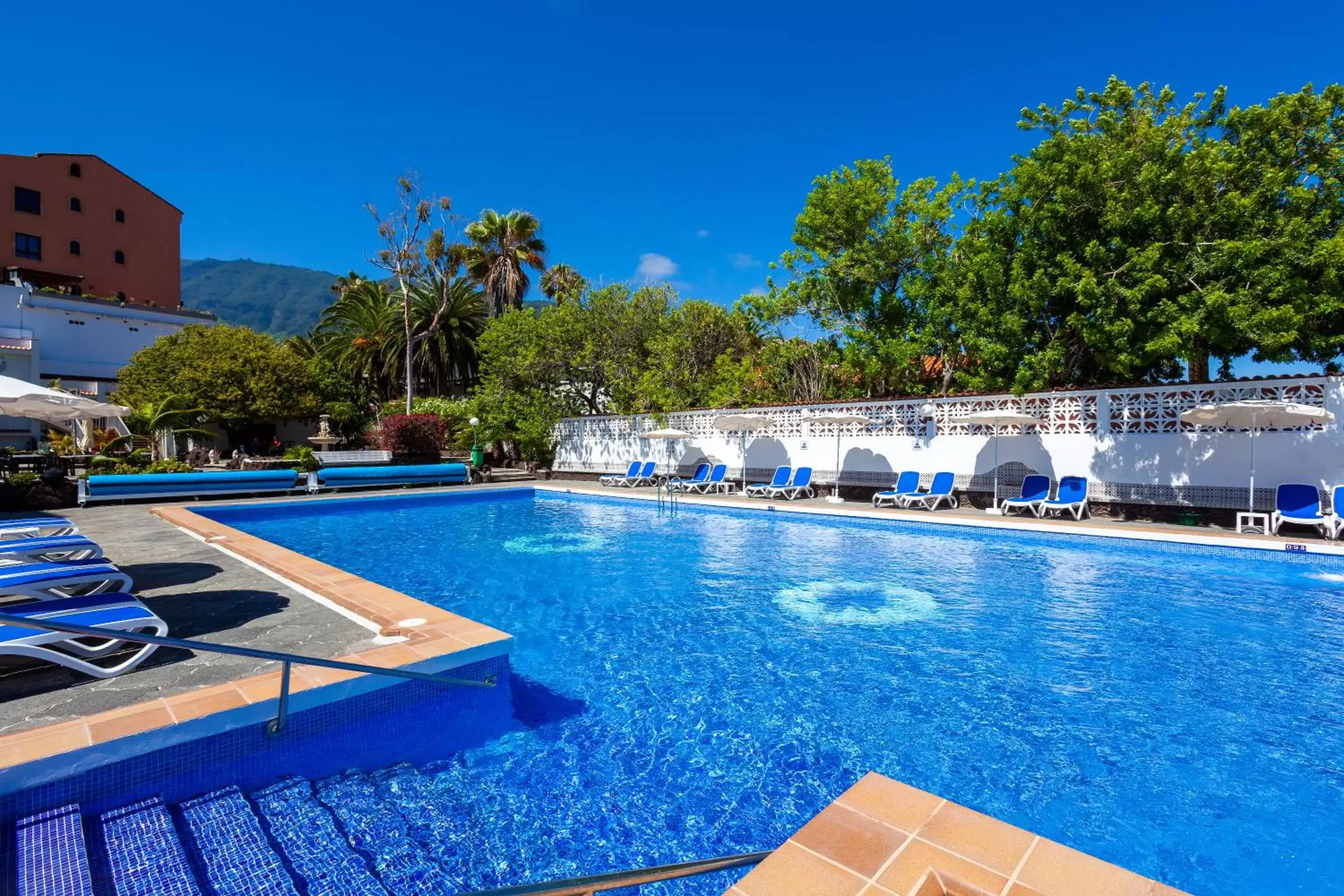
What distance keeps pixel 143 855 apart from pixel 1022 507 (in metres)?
13.7

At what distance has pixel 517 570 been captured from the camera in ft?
28.1

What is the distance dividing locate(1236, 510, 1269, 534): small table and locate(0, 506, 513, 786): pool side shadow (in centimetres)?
1176

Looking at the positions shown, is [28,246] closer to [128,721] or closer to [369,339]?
[369,339]

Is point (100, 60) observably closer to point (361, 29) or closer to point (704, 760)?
point (361, 29)

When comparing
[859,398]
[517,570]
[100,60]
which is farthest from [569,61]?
[100,60]

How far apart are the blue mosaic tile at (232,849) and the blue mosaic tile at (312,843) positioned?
0.19 ft

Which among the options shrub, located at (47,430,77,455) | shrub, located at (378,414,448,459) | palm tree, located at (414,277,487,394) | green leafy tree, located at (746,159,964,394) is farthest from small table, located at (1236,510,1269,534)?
shrub, located at (47,430,77,455)

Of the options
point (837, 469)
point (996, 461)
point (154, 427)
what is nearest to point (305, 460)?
point (154, 427)

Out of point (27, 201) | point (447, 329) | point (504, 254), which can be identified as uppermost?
point (27, 201)

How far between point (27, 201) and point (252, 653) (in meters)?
42.7

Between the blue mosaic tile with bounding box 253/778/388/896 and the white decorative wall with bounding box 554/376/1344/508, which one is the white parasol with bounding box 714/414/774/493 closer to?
the white decorative wall with bounding box 554/376/1344/508

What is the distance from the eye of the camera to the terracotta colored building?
100 ft

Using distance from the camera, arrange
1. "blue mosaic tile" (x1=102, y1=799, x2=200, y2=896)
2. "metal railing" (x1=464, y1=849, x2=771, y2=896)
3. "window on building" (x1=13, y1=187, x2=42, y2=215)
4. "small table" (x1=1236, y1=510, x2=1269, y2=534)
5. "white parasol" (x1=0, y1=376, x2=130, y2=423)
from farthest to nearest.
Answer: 1. "window on building" (x1=13, y1=187, x2=42, y2=215)
2. "small table" (x1=1236, y1=510, x2=1269, y2=534)
3. "white parasol" (x1=0, y1=376, x2=130, y2=423)
4. "blue mosaic tile" (x1=102, y1=799, x2=200, y2=896)
5. "metal railing" (x1=464, y1=849, x2=771, y2=896)

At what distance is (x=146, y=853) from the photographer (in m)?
2.64
